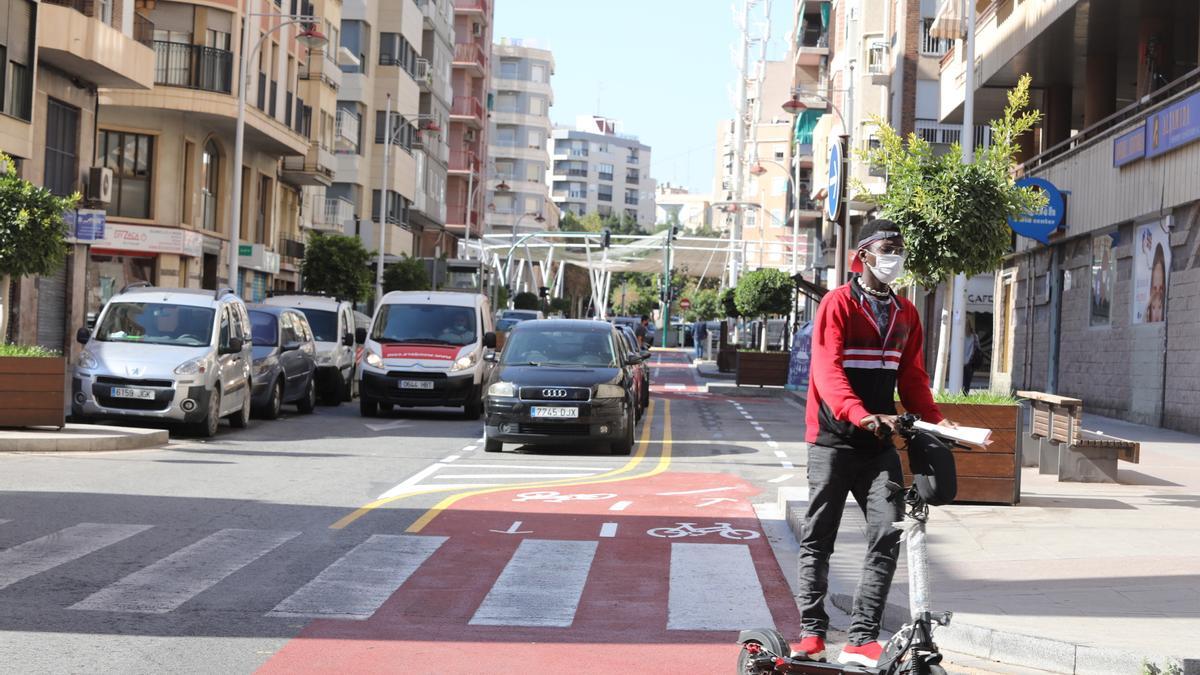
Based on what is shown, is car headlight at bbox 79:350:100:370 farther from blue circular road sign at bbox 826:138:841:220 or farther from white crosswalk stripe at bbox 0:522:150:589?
blue circular road sign at bbox 826:138:841:220

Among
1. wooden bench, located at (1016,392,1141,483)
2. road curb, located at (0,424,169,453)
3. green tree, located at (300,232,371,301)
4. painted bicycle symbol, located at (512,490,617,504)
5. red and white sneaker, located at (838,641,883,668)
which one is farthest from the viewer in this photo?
green tree, located at (300,232,371,301)

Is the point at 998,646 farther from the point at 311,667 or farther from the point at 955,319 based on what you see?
the point at 955,319

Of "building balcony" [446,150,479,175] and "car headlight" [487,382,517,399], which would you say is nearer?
"car headlight" [487,382,517,399]

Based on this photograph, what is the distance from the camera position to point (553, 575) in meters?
9.81

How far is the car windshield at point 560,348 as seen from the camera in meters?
20.5

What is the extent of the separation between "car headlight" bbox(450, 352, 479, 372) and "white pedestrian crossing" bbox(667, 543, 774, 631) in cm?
1427

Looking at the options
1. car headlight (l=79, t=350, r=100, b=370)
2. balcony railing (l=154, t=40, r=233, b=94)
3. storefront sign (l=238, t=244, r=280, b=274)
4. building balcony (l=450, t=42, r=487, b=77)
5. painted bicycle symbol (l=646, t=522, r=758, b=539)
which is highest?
building balcony (l=450, t=42, r=487, b=77)

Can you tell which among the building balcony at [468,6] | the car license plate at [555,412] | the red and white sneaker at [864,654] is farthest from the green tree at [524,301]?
the red and white sneaker at [864,654]

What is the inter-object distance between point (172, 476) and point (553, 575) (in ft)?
21.2

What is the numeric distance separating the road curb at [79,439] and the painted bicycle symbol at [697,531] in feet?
25.3

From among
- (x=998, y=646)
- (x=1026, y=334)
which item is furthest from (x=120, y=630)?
(x=1026, y=334)

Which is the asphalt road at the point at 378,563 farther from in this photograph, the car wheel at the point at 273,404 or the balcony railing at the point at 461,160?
the balcony railing at the point at 461,160

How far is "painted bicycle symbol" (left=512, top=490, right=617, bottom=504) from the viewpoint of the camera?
46.4ft

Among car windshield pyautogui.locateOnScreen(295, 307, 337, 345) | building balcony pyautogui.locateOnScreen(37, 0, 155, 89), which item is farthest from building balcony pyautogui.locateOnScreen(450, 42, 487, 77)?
car windshield pyautogui.locateOnScreen(295, 307, 337, 345)
